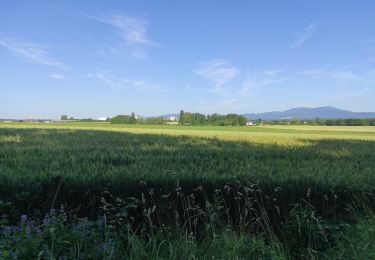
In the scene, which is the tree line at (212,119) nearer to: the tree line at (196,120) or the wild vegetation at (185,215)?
the tree line at (196,120)

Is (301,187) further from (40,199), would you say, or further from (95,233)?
(40,199)

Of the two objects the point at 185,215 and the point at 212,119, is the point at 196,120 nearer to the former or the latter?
the point at 212,119

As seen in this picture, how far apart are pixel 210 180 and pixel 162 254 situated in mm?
2057

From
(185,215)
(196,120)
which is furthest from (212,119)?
(185,215)

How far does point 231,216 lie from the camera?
6211 millimetres

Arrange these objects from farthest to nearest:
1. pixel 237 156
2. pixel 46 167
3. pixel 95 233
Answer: pixel 237 156 < pixel 46 167 < pixel 95 233

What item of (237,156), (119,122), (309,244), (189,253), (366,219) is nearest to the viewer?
(189,253)

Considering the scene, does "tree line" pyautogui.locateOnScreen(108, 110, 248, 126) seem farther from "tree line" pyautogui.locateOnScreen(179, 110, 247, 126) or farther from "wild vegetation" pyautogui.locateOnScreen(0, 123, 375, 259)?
"wild vegetation" pyautogui.locateOnScreen(0, 123, 375, 259)

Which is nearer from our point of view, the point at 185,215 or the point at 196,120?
the point at 185,215

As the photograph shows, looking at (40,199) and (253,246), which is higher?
(40,199)

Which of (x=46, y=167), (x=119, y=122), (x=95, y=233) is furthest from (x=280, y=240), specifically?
(x=119, y=122)

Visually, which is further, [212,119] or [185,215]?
[212,119]

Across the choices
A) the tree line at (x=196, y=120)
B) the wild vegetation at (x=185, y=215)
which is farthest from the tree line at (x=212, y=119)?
the wild vegetation at (x=185, y=215)

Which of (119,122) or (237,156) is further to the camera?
(119,122)
